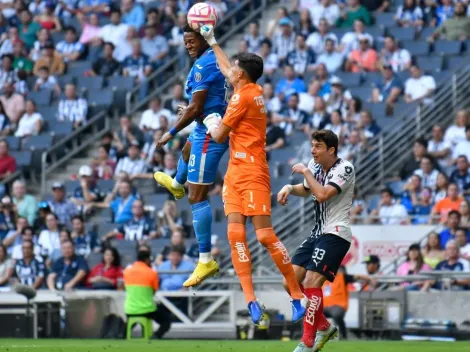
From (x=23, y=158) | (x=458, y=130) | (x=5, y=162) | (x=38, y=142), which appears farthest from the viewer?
(x=38, y=142)

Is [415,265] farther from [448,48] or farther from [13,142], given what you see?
[13,142]

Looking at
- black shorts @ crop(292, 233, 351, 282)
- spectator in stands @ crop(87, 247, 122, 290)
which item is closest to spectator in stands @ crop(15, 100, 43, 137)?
spectator in stands @ crop(87, 247, 122, 290)

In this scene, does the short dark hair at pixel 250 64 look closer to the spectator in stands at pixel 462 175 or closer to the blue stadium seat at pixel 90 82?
the spectator in stands at pixel 462 175

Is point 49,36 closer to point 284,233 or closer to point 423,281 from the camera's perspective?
point 284,233

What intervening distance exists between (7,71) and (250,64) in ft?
53.5

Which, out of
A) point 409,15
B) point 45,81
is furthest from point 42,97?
point 409,15

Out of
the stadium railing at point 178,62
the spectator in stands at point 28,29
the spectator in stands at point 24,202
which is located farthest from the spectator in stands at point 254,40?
the spectator in stands at point 28,29

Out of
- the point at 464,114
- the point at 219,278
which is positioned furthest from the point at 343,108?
the point at 219,278

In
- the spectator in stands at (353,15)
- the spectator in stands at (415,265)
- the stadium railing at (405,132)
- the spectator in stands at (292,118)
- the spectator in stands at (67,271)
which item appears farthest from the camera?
the spectator in stands at (353,15)

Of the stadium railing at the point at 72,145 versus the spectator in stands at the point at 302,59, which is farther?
the stadium railing at the point at 72,145

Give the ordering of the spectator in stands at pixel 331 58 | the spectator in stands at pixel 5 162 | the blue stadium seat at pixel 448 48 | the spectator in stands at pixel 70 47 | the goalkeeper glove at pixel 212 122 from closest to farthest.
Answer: the goalkeeper glove at pixel 212 122 < the blue stadium seat at pixel 448 48 < the spectator in stands at pixel 331 58 < the spectator in stands at pixel 5 162 < the spectator in stands at pixel 70 47

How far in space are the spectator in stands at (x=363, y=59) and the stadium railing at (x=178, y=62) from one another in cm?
355

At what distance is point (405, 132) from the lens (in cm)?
2297

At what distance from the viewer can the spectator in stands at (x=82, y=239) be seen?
75.3 ft
